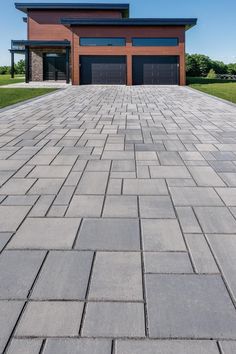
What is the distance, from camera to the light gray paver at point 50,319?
6.84ft

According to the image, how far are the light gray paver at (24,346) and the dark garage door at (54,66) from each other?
111 ft

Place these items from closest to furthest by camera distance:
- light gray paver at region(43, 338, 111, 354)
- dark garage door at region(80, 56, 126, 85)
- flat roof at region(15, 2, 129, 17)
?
light gray paver at region(43, 338, 111, 354) → dark garage door at region(80, 56, 126, 85) → flat roof at region(15, 2, 129, 17)

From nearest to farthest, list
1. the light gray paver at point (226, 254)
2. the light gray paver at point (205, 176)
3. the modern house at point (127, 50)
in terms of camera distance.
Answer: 1. the light gray paver at point (226, 254)
2. the light gray paver at point (205, 176)
3. the modern house at point (127, 50)

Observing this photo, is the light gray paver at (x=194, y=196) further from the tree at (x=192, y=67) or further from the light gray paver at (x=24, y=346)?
the tree at (x=192, y=67)

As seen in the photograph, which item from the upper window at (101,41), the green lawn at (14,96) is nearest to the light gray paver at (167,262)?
the green lawn at (14,96)

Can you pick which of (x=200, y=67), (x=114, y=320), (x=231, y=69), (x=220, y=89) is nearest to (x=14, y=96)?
(x=220, y=89)

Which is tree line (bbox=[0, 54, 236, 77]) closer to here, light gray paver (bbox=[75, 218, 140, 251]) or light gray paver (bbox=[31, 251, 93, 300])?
light gray paver (bbox=[75, 218, 140, 251])

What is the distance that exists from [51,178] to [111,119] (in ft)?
19.7

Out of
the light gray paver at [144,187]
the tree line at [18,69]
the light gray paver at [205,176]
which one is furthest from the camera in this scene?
the tree line at [18,69]

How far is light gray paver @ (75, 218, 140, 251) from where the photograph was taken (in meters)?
3.14

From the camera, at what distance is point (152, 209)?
13.1ft

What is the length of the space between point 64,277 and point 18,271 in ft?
1.17

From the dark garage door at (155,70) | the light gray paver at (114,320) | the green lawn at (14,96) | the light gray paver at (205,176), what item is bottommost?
the light gray paver at (114,320)

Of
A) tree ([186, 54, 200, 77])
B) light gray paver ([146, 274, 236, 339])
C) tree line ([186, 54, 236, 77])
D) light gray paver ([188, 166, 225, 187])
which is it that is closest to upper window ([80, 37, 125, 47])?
light gray paver ([188, 166, 225, 187])
